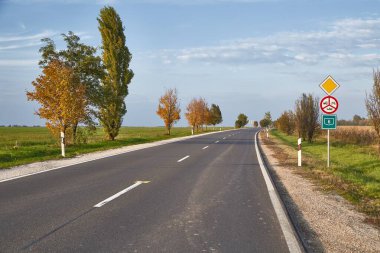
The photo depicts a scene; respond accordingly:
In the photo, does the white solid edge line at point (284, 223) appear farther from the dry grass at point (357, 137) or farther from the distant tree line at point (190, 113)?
the distant tree line at point (190, 113)

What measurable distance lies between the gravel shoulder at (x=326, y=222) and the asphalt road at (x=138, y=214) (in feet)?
1.40

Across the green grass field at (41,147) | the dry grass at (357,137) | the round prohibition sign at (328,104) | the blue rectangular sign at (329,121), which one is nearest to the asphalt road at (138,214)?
the blue rectangular sign at (329,121)

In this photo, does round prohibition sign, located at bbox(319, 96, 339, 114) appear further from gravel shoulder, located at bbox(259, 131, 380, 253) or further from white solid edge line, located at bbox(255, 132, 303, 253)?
white solid edge line, located at bbox(255, 132, 303, 253)

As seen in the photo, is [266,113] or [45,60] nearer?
[45,60]

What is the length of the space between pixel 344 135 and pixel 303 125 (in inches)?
138

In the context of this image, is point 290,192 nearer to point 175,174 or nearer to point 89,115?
point 175,174

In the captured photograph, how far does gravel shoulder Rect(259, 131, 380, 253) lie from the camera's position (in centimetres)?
457

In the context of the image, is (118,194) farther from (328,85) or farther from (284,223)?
(328,85)

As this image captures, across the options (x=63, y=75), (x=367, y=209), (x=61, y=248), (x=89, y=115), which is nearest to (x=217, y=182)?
(x=367, y=209)

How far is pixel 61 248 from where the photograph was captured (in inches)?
170

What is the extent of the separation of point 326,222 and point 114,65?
28.3m

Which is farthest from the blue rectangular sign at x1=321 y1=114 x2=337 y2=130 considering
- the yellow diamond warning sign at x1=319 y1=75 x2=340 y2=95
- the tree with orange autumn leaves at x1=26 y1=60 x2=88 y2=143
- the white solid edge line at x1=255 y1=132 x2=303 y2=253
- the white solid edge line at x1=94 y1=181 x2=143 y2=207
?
the tree with orange autumn leaves at x1=26 y1=60 x2=88 y2=143

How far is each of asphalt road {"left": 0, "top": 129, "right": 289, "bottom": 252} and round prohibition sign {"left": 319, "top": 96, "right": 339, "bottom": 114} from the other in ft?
16.4

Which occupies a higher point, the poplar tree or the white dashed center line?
the poplar tree
